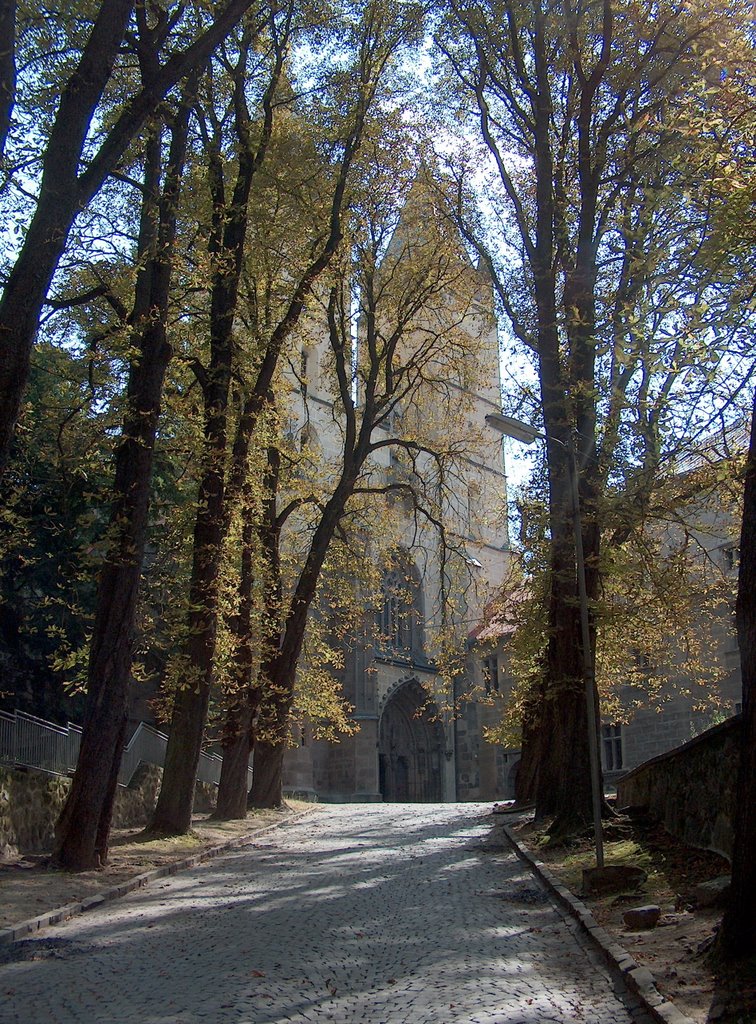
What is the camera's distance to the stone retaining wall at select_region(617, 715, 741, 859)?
33.3 ft

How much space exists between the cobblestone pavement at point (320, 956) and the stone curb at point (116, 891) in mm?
150

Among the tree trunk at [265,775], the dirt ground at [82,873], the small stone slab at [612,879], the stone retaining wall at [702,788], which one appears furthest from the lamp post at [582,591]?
the tree trunk at [265,775]

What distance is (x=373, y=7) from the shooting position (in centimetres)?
2003

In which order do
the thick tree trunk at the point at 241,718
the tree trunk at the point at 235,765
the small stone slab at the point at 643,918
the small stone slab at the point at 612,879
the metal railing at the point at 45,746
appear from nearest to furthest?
1. the small stone slab at the point at 643,918
2. the small stone slab at the point at 612,879
3. the metal railing at the point at 45,746
4. the thick tree trunk at the point at 241,718
5. the tree trunk at the point at 235,765

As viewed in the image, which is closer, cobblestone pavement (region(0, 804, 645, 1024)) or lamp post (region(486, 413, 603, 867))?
cobblestone pavement (region(0, 804, 645, 1024))

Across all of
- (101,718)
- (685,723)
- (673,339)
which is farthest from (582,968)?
(685,723)

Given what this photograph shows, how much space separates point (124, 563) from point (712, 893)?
8.17 metres

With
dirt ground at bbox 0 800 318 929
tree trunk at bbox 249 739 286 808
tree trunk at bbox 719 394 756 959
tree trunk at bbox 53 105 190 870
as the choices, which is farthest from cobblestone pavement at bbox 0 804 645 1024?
tree trunk at bbox 249 739 286 808

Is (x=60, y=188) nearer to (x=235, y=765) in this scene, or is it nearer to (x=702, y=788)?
(x=702, y=788)

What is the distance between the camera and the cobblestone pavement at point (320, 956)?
5.91 m

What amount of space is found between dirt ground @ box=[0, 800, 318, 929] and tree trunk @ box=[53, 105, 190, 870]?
42 cm

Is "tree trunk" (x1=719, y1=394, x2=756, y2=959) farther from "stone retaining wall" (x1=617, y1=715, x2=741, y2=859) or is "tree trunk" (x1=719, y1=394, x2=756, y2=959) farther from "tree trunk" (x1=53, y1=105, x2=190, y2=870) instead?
"tree trunk" (x1=53, y1=105, x2=190, y2=870)

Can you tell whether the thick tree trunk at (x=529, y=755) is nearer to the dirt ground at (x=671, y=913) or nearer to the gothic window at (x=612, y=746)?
the dirt ground at (x=671, y=913)

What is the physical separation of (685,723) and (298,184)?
Answer: 23164mm
